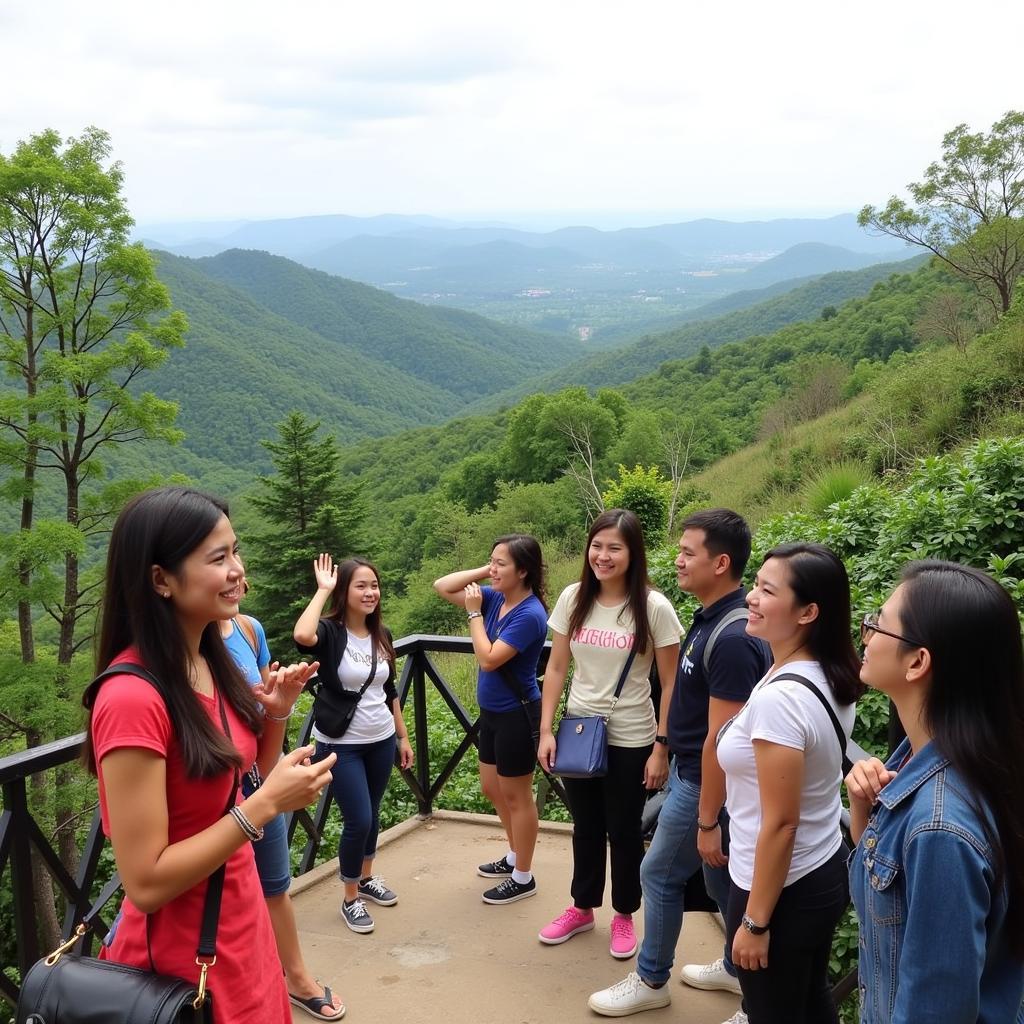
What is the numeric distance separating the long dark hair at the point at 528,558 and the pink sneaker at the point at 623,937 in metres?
1.23

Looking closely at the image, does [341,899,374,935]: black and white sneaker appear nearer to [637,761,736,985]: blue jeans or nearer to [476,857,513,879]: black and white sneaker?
[476,857,513,879]: black and white sneaker

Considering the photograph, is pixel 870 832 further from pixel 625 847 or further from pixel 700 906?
pixel 625 847

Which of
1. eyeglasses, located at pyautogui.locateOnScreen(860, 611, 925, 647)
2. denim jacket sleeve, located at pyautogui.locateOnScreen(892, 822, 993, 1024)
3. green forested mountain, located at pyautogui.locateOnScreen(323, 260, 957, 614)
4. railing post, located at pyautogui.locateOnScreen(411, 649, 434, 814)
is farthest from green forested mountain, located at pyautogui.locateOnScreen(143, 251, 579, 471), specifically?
denim jacket sleeve, located at pyautogui.locateOnScreen(892, 822, 993, 1024)

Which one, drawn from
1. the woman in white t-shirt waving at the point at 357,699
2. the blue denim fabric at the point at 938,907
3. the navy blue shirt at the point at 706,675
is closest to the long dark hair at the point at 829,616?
the navy blue shirt at the point at 706,675

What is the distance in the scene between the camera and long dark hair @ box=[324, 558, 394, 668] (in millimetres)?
3729

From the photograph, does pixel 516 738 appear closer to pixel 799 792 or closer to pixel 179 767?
pixel 799 792

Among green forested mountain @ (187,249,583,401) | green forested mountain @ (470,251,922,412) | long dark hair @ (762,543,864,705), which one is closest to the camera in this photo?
long dark hair @ (762,543,864,705)

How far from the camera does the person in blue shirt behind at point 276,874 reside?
2529mm

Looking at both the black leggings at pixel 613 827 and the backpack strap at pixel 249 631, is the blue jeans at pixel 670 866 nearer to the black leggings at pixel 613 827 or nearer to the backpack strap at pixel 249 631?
the black leggings at pixel 613 827

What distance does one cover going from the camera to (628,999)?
10.1 feet

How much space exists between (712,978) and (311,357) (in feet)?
431

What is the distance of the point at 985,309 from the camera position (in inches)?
1162

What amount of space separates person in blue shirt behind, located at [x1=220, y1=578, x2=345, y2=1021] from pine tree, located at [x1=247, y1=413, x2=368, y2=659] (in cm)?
2647

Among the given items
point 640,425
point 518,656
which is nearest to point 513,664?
point 518,656
